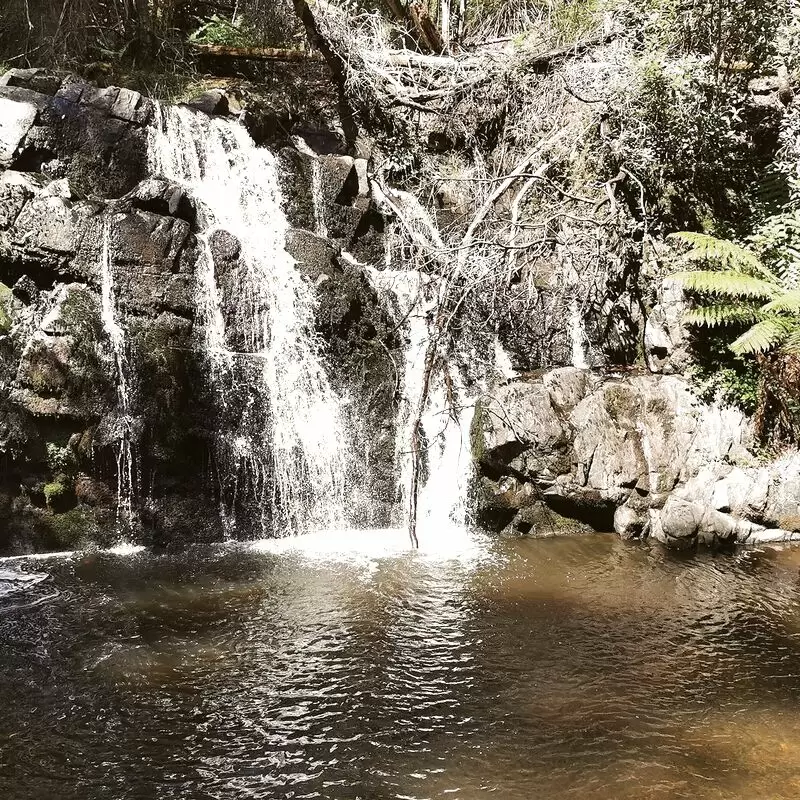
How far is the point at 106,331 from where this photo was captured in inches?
327

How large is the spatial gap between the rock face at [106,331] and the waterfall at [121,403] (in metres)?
0.03

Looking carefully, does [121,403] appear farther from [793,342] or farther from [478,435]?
[793,342]

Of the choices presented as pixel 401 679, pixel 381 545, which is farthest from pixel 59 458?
pixel 401 679

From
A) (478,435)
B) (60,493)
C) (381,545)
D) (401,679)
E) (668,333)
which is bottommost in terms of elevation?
(401,679)

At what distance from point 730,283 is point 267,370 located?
18.0 feet

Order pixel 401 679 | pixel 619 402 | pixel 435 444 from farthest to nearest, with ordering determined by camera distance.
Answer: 1. pixel 435 444
2. pixel 619 402
3. pixel 401 679

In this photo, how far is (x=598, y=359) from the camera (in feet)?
33.3

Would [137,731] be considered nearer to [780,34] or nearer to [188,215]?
[188,215]

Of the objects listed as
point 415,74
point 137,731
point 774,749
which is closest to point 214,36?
point 415,74

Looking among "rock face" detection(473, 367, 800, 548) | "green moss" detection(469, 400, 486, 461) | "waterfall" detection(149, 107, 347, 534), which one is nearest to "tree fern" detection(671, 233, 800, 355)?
"rock face" detection(473, 367, 800, 548)

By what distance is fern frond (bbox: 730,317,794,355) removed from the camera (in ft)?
26.0

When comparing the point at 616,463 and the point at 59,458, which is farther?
the point at 616,463

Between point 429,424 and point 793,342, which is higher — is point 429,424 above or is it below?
below

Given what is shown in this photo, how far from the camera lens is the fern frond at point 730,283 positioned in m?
8.13
